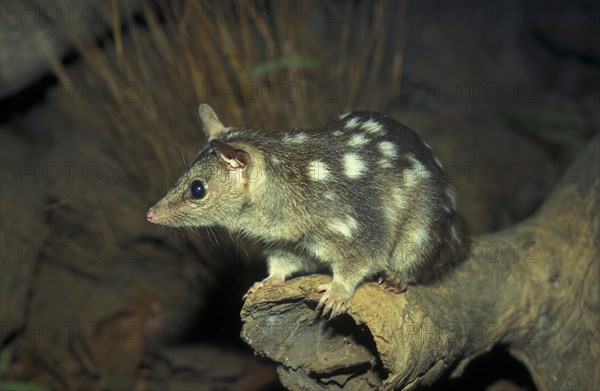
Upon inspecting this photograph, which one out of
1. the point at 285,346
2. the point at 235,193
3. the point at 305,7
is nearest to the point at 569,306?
the point at 285,346

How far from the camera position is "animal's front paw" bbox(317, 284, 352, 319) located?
10.9 feet

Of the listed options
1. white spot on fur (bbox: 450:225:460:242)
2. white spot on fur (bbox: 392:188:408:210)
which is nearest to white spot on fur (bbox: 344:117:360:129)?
white spot on fur (bbox: 392:188:408:210)

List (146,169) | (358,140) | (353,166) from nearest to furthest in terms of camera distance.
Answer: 1. (353,166)
2. (358,140)
3. (146,169)

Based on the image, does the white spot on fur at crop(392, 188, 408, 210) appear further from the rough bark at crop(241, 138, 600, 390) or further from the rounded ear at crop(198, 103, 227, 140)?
the rounded ear at crop(198, 103, 227, 140)

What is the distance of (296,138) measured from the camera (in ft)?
12.1

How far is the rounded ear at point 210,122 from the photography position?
3785 millimetres

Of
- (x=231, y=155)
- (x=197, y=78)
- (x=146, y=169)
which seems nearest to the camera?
(x=231, y=155)

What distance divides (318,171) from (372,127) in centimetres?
51

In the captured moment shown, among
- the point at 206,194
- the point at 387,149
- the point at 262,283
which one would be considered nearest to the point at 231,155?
the point at 206,194

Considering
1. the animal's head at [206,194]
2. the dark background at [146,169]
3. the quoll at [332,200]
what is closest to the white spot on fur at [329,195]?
the quoll at [332,200]

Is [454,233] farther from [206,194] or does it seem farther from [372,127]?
[206,194]

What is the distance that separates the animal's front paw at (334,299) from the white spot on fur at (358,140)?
0.85m

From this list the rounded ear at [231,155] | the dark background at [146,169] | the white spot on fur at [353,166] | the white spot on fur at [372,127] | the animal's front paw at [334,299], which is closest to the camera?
the rounded ear at [231,155]

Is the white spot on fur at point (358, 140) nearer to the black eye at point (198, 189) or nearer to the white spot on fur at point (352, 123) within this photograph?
the white spot on fur at point (352, 123)
